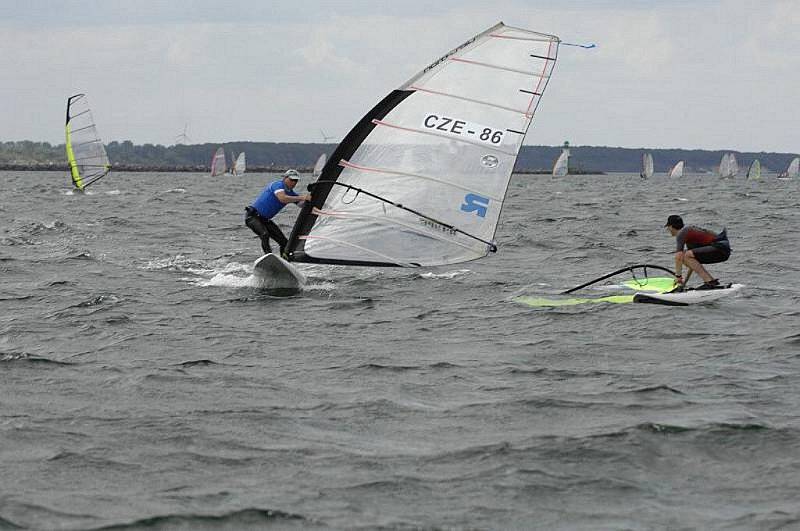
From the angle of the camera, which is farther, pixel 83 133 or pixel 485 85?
pixel 83 133

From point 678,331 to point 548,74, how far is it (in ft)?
12.7

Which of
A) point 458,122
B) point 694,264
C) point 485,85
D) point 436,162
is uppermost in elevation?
point 485,85

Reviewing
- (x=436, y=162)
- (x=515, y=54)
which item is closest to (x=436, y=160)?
(x=436, y=162)

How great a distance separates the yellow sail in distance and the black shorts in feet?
109

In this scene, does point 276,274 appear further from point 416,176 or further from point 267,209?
point 416,176

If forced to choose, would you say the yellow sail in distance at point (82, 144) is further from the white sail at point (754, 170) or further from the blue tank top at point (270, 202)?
the white sail at point (754, 170)

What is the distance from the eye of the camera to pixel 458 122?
1293 centimetres

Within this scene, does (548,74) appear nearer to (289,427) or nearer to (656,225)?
(289,427)

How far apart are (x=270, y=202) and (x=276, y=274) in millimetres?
1288

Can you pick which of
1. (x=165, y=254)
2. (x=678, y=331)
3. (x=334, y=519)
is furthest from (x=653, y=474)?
(x=165, y=254)

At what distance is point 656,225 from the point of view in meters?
28.4

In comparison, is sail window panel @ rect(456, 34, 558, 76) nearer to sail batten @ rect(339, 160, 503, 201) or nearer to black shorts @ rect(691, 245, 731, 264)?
sail batten @ rect(339, 160, 503, 201)

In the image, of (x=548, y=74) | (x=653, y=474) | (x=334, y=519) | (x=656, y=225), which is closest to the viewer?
(x=334, y=519)

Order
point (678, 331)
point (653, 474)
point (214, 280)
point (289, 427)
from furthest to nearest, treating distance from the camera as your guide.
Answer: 1. point (214, 280)
2. point (678, 331)
3. point (289, 427)
4. point (653, 474)
